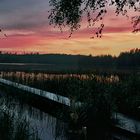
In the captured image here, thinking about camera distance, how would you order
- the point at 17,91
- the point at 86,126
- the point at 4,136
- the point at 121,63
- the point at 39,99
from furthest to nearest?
1. the point at 121,63
2. the point at 17,91
3. the point at 39,99
4. the point at 86,126
5. the point at 4,136

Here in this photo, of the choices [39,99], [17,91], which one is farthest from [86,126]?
[17,91]

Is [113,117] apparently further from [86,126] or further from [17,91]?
[17,91]

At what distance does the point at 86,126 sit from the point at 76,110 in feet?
1.57

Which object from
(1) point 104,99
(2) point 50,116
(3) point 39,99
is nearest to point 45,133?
(1) point 104,99

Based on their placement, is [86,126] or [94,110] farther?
[94,110]

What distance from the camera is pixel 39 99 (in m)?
18.0

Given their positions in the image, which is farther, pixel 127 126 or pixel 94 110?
pixel 94 110

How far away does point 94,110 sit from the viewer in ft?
34.4

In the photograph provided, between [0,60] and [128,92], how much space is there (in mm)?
130829

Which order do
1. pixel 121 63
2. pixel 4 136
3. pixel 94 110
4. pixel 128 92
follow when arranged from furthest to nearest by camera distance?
1. pixel 121 63
2. pixel 128 92
3. pixel 94 110
4. pixel 4 136

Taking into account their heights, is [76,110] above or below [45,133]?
above

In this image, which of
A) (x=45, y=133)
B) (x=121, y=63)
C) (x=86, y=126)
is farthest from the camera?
(x=121, y=63)

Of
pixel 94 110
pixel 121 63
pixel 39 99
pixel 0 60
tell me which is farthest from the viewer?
pixel 0 60

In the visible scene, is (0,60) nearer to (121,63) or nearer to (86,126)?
(121,63)
